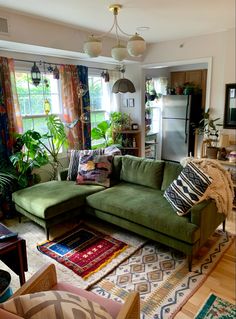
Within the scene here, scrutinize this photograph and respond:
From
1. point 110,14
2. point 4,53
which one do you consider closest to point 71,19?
point 110,14

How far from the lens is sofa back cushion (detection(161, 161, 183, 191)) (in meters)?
2.96

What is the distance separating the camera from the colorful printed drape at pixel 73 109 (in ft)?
13.5

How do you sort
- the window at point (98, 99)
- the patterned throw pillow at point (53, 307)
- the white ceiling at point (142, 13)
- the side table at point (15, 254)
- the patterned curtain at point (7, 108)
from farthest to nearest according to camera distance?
the window at point (98, 99) → the patterned curtain at point (7, 108) → the white ceiling at point (142, 13) → the side table at point (15, 254) → the patterned throw pillow at point (53, 307)

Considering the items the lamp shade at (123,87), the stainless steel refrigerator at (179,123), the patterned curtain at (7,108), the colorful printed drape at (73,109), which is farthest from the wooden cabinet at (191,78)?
the patterned curtain at (7,108)

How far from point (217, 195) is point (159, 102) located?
3904mm

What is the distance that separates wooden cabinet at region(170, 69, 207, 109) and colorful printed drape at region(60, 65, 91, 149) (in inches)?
106

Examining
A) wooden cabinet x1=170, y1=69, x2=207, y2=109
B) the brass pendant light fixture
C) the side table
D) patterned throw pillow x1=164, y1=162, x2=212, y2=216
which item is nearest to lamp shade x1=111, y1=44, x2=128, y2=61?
the brass pendant light fixture

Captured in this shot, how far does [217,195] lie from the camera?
98.0 inches

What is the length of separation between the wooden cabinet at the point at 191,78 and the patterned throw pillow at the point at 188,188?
362 cm

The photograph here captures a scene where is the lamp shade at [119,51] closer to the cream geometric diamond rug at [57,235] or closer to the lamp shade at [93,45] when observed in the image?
the lamp shade at [93,45]

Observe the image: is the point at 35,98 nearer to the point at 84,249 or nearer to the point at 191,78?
the point at 84,249

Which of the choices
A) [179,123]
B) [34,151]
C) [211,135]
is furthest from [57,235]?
[179,123]

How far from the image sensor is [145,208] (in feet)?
8.50

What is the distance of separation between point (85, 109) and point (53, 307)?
3.74 m
